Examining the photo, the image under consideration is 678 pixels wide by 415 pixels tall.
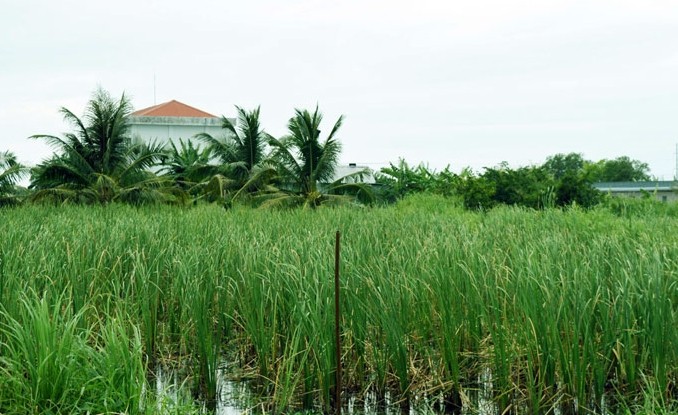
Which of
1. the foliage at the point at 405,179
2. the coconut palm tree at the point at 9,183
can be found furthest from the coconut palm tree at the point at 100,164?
the foliage at the point at 405,179

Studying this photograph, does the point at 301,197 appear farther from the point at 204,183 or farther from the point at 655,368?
the point at 655,368

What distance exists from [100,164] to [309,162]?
6151mm

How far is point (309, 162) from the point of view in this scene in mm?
20688

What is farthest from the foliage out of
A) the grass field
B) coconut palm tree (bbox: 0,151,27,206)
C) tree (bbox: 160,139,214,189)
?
the grass field

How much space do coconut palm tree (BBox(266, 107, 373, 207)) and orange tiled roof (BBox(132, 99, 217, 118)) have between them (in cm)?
2172

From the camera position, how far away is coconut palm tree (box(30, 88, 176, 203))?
20.1 m

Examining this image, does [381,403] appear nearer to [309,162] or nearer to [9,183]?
[309,162]

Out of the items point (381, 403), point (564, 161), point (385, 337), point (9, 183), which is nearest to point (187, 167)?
point (9, 183)

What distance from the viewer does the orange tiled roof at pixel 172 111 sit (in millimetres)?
42094

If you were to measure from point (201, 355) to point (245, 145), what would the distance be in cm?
1870

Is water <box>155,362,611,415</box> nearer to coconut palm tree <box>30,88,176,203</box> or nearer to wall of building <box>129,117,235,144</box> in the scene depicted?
coconut palm tree <box>30,88,176,203</box>

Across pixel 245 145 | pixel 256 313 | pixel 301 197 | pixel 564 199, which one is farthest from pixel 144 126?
pixel 256 313

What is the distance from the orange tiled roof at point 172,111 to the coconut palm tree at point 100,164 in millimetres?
19993

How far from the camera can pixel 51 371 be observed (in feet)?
11.9
